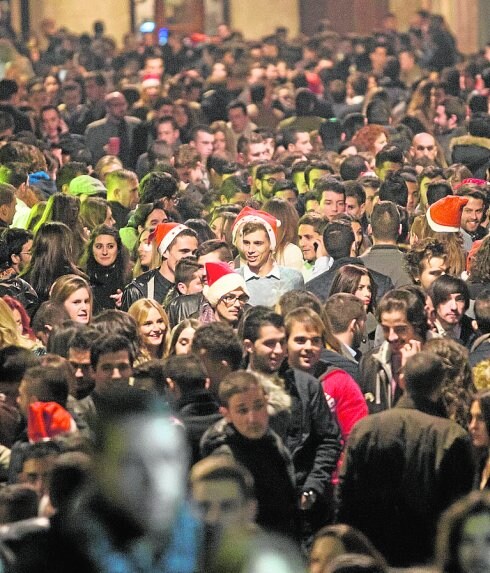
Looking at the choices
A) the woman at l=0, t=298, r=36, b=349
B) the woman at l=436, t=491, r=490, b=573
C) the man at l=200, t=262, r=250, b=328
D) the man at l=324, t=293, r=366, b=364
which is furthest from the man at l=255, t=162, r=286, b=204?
the woman at l=436, t=491, r=490, b=573

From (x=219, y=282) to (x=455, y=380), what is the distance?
2.60 m

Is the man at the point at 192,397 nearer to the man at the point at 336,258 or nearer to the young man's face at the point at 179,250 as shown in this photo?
the man at the point at 336,258

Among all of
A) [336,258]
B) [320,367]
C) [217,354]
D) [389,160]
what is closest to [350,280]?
[336,258]

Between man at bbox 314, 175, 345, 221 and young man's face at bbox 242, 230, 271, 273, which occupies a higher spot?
man at bbox 314, 175, 345, 221

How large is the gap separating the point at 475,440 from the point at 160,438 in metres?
2.41

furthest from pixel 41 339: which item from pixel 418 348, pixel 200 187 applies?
pixel 200 187

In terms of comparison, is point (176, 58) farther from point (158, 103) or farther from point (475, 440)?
point (475, 440)

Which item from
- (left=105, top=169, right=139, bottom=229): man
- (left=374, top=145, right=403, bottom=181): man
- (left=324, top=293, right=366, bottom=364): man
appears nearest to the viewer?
(left=324, top=293, right=366, bottom=364): man

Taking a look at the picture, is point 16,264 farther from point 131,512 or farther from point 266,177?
point 131,512

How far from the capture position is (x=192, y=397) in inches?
334

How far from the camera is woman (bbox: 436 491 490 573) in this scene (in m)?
6.38

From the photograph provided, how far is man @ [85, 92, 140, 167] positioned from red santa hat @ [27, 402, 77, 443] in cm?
1224

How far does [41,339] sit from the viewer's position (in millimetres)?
10805

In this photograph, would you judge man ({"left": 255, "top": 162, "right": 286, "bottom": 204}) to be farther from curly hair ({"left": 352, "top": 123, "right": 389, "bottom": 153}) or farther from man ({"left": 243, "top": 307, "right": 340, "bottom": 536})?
man ({"left": 243, "top": 307, "right": 340, "bottom": 536})
